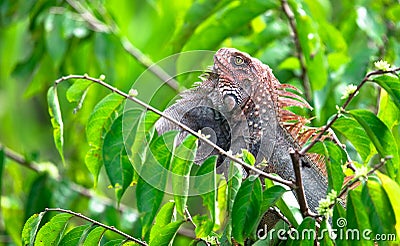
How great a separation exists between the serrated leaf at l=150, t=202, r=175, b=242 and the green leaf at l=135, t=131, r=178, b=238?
2 cm

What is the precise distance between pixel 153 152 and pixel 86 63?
1.68 meters

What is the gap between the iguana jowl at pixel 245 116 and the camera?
162 centimetres

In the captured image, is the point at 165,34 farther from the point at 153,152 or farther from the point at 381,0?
the point at 153,152

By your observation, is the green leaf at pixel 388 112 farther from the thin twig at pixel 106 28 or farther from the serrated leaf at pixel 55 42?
the serrated leaf at pixel 55 42

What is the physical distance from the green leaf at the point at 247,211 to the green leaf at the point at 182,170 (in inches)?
4.4

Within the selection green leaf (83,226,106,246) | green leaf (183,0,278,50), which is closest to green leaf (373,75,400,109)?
green leaf (83,226,106,246)

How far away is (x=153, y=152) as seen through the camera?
1428mm

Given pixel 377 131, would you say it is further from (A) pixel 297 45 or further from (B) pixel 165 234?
(A) pixel 297 45

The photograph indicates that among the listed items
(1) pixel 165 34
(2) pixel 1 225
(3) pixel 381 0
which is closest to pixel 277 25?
(3) pixel 381 0

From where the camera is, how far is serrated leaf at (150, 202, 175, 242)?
4.86 ft

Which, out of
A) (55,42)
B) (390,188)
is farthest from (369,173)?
(55,42)

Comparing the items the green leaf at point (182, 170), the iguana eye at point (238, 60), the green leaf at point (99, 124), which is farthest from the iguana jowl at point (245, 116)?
the green leaf at point (182, 170)

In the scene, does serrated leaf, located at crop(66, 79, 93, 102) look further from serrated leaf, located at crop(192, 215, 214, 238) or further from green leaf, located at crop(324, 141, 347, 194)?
green leaf, located at crop(324, 141, 347, 194)

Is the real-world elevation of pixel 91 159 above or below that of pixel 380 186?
above
